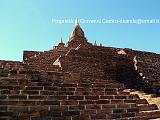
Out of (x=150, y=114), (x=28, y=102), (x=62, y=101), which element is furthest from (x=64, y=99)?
(x=150, y=114)

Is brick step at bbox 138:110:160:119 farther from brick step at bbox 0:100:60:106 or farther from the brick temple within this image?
brick step at bbox 0:100:60:106

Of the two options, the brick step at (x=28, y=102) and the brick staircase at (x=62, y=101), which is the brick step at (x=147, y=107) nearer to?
the brick staircase at (x=62, y=101)

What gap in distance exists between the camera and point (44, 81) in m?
A: 6.61

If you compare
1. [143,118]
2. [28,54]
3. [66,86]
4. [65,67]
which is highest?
[28,54]

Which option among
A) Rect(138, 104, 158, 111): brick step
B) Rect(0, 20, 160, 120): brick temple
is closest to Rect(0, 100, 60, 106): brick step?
Rect(0, 20, 160, 120): brick temple

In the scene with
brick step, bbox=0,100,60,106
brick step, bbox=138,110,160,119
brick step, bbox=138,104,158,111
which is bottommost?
brick step, bbox=138,110,160,119

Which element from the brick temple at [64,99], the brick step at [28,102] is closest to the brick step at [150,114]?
the brick temple at [64,99]

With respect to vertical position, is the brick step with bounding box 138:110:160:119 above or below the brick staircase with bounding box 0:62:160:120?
below

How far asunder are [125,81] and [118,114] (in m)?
6.42

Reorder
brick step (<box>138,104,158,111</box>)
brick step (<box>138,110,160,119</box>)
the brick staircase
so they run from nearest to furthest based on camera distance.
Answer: the brick staircase
brick step (<box>138,110,160,119</box>)
brick step (<box>138,104,158,111</box>)

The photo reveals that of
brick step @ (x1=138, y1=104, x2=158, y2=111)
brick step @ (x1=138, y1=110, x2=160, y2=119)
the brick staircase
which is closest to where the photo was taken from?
the brick staircase

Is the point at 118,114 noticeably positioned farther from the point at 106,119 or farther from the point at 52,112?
the point at 52,112

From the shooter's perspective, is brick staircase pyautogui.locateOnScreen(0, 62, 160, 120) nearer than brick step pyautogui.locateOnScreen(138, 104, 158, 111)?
Yes

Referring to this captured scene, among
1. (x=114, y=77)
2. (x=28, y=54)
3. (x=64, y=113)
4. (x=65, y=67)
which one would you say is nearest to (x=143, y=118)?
(x=64, y=113)
